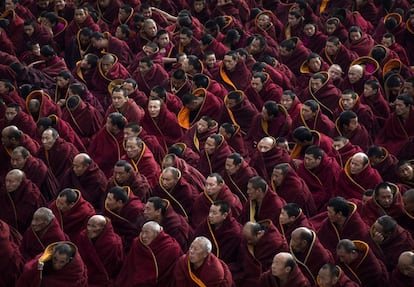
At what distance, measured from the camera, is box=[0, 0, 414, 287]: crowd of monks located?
33.6 feet

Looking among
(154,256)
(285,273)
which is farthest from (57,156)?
(285,273)

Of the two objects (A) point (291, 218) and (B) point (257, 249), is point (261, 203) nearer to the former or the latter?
(A) point (291, 218)

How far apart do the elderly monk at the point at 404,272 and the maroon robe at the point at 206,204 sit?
2006mm

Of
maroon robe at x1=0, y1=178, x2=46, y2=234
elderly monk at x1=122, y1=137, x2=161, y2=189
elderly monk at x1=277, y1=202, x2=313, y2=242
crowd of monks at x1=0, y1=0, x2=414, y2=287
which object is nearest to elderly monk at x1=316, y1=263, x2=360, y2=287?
crowd of monks at x1=0, y1=0, x2=414, y2=287

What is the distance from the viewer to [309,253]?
396 inches

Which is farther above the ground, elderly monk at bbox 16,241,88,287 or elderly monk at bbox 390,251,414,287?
elderly monk at bbox 390,251,414,287

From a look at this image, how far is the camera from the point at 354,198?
11578 millimetres

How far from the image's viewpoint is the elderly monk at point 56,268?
32.1ft

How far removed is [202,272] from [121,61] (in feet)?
21.5

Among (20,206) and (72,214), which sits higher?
(72,214)

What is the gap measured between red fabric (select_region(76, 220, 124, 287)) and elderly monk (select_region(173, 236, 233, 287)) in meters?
0.94

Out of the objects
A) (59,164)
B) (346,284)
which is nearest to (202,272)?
(346,284)

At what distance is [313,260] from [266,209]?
1.13 meters

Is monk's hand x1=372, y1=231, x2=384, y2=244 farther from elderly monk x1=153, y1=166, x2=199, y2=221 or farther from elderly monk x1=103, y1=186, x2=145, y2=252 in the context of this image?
elderly monk x1=103, y1=186, x2=145, y2=252
